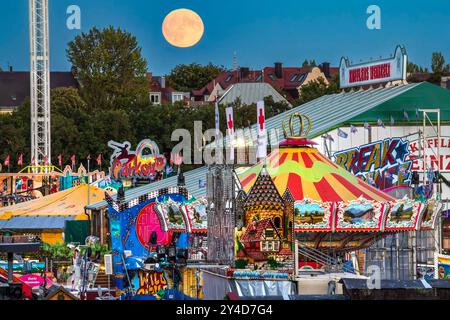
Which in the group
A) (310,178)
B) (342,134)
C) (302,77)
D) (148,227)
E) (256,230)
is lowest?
(148,227)

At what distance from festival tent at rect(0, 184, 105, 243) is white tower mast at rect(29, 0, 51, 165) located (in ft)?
95.7

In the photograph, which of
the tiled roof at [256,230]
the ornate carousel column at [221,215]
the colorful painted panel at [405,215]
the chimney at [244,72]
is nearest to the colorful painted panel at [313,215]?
the colorful painted panel at [405,215]

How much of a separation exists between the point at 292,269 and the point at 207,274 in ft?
4.79

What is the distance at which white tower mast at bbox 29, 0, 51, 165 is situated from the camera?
8762cm

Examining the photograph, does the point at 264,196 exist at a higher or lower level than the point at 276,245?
higher

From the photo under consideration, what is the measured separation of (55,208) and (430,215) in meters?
25.3

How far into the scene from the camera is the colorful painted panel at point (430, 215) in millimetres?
35062

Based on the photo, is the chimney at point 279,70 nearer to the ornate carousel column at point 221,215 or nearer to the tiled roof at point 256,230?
the tiled roof at point 256,230

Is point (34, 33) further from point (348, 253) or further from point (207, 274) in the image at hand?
point (207, 274)

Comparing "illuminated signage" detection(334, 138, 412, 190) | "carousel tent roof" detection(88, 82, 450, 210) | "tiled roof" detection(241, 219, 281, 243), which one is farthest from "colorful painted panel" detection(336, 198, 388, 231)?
"carousel tent roof" detection(88, 82, 450, 210)

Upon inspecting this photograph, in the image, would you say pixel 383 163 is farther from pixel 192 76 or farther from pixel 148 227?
pixel 192 76

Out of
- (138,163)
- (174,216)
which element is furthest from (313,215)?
(138,163)

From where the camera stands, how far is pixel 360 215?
112ft
